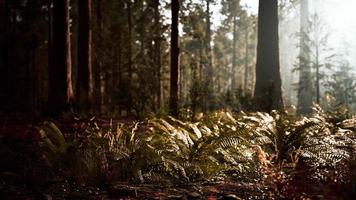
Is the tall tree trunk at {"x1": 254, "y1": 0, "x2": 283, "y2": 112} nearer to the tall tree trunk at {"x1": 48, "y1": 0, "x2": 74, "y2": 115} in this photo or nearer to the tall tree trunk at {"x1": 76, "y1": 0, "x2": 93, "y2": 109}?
the tall tree trunk at {"x1": 76, "y1": 0, "x2": 93, "y2": 109}

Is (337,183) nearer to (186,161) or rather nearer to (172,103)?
(186,161)

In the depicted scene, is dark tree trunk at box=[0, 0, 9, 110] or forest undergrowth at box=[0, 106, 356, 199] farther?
dark tree trunk at box=[0, 0, 9, 110]

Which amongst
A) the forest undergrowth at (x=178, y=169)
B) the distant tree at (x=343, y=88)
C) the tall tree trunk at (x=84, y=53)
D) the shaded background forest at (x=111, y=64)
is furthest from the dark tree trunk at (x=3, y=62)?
the distant tree at (x=343, y=88)

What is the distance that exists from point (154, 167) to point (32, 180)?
157cm

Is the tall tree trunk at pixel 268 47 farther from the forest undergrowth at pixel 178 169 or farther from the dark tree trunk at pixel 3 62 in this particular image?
the dark tree trunk at pixel 3 62

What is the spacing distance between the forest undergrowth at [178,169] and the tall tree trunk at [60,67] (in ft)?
14.5

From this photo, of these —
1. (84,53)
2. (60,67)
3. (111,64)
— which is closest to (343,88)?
(111,64)

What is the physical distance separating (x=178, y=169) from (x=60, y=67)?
285 inches

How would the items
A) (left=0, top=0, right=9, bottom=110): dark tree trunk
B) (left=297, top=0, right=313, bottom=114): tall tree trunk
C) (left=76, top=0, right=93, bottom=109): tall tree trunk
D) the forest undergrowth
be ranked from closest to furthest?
1. the forest undergrowth
2. (left=76, top=0, right=93, bottom=109): tall tree trunk
3. (left=0, top=0, right=9, bottom=110): dark tree trunk
4. (left=297, top=0, right=313, bottom=114): tall tree trunk

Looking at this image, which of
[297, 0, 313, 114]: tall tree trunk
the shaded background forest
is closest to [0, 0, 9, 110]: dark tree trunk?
the shaded background forest

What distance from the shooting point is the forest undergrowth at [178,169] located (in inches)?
174

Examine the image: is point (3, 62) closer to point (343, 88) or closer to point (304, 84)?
point (304, 84)

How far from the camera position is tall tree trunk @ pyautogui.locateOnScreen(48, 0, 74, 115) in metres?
11.3

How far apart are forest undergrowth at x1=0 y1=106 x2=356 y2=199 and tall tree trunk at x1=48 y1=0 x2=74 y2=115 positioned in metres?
4.41
